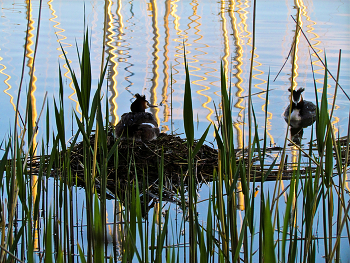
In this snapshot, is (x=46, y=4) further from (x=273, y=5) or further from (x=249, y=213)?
(x=249, y=213)

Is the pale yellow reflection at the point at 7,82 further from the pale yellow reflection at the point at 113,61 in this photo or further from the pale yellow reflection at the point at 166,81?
the pale yellow reflection at the point at 166,81

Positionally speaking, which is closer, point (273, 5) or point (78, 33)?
point (78, 33)

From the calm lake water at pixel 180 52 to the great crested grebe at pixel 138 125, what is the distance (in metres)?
0.27

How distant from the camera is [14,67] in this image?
4945 mm

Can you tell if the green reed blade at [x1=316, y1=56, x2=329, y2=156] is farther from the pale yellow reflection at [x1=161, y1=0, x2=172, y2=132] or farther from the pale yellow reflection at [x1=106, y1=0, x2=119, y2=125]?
the pale yellow reflection at [x1=161, y1=0, x2=172, y2=132]

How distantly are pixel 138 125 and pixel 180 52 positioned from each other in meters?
2.93

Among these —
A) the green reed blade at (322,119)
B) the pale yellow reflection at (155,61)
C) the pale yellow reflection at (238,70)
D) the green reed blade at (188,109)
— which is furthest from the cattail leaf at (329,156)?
the pale yellow reflection at (155,61)

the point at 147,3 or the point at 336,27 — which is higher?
the point at 147,3

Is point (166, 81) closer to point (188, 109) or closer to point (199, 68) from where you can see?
point (199, 68)

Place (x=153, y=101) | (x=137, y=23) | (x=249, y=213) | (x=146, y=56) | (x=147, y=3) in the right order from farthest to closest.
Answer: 1. (x=147, y=3)
2. (x=137, y=23)
3. (x=146, y=56)
4. (x=153, y=101)
5. (x=249, y=213)

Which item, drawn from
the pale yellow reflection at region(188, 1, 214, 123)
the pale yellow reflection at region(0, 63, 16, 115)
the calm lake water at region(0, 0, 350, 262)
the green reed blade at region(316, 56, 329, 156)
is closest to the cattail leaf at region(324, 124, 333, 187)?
the green reed blade at region(316, 56, 329, 156)

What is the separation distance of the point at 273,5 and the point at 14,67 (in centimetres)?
707

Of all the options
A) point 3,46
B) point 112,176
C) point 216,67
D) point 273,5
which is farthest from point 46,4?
point 112,176

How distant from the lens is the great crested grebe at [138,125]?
10.6 feet
